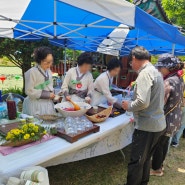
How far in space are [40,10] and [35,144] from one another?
2427mm

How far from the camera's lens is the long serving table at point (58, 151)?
1.22 metres

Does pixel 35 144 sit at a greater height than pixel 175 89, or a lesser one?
lesser

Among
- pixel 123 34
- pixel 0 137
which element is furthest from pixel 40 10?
pixel 0 137

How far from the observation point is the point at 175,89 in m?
2.04

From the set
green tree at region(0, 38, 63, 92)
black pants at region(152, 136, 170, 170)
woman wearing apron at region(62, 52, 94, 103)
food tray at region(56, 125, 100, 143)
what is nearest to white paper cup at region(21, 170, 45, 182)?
food tray at region(56, 125, 100, 143)

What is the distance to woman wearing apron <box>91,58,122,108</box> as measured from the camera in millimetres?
2463

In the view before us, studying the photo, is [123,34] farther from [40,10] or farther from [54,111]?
[54,111]

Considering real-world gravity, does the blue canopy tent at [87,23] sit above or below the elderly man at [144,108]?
above

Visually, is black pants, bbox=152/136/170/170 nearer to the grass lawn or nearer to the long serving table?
the grass lawn

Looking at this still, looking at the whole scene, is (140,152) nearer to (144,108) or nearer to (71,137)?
(144,108)

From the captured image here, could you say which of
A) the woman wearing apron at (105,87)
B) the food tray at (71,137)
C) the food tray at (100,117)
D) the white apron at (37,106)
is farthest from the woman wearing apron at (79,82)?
the food tray at (71,137)

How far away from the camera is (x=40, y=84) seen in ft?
6.76

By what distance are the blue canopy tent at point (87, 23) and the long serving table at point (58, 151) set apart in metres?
0.94

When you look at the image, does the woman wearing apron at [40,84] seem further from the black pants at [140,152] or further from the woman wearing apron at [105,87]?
the black pants at [140,152]
